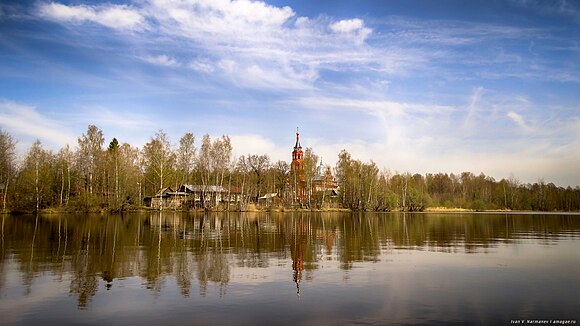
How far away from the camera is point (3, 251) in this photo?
826 inches

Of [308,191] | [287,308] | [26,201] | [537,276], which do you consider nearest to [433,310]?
[287,308]

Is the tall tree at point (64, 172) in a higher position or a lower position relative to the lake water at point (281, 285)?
higher

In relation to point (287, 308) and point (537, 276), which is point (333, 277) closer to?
point (287, 308)

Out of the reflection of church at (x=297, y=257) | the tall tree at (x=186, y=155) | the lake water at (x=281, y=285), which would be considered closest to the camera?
the lake water at (x=281, y=285)

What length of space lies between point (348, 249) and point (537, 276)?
997 cm

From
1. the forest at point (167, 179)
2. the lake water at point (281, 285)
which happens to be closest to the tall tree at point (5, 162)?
the forest at point (167, 179)

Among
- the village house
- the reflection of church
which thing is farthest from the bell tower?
A: the reflection of church

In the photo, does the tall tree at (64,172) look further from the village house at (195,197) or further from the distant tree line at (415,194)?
the distant tree line at (415,194)

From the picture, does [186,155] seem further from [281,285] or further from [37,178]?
[281,285]

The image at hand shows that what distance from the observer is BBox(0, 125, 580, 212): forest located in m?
67.6

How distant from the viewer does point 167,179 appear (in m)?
86.6

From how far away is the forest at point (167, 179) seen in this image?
67.6m

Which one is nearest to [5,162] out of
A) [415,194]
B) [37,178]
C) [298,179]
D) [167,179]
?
[37,178]

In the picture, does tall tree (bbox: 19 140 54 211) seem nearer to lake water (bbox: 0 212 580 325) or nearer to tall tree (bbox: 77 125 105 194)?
tall tree (bbox: 77 125 105 194)
